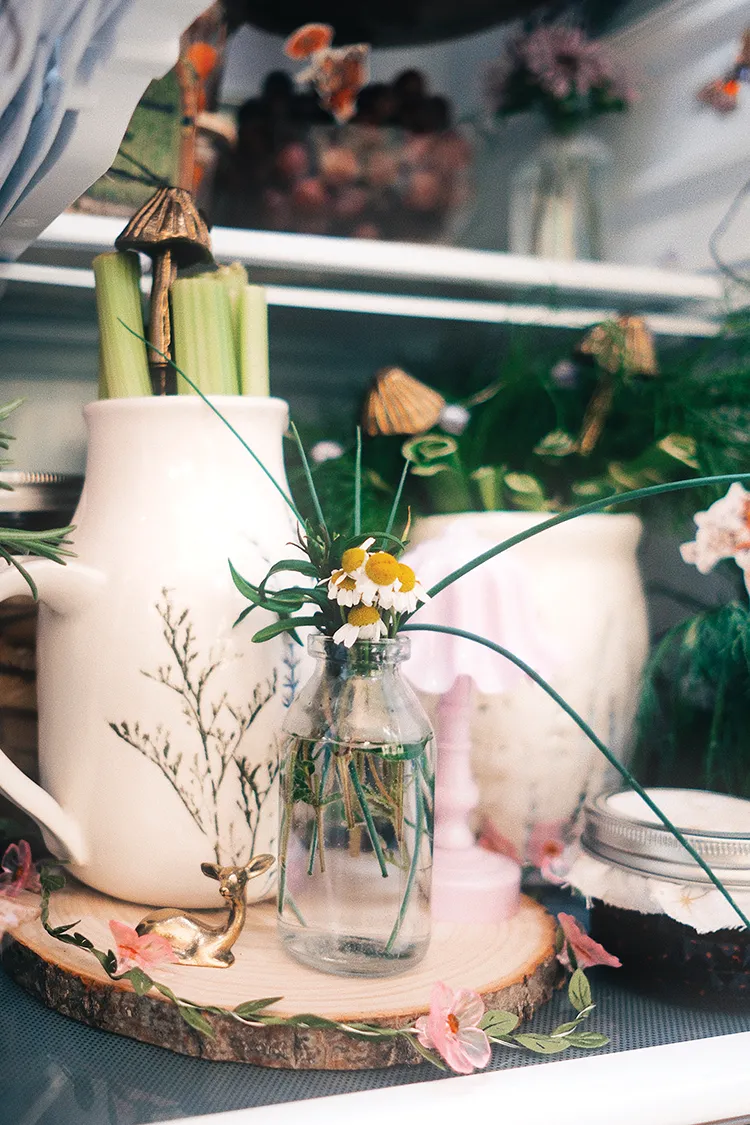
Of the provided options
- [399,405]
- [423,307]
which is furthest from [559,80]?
[399,405]

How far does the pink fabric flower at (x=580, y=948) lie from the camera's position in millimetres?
505

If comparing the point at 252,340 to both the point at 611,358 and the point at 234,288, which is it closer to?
the point at 234,288

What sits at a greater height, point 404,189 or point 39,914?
point 404,189

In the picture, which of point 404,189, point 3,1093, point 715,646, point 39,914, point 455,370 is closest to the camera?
point 3,1093

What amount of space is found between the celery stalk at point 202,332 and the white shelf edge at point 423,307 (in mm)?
174

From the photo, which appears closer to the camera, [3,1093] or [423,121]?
[3,1093]

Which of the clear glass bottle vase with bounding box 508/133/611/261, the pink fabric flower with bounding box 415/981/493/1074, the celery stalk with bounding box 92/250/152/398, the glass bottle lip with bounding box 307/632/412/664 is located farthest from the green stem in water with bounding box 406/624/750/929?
the clear glass bottle vase with bounding box 508/133/611/261

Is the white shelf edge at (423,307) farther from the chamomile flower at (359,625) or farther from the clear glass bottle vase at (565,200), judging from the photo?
the chamomile flower at (359,625)

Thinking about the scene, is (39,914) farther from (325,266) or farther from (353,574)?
(325,266)

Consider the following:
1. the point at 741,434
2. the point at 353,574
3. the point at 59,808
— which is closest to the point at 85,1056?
the point at 59,808

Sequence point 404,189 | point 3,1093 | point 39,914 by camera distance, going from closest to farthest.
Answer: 1. point 3,1093
2. point 39,914
3. point 404,189

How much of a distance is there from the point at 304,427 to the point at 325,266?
0.17 meters

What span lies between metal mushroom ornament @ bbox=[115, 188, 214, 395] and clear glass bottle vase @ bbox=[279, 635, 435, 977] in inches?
8.4

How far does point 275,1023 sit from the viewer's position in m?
0.41
